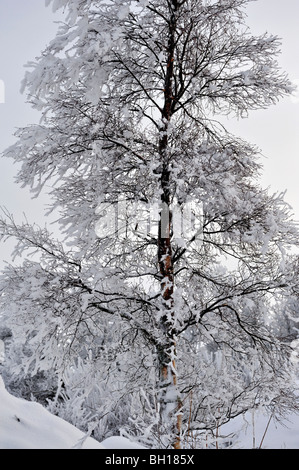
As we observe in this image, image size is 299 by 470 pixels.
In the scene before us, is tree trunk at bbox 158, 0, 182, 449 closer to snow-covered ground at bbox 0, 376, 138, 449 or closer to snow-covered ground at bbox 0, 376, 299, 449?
snow-covered ground at bbox 0, 376, 299, 449

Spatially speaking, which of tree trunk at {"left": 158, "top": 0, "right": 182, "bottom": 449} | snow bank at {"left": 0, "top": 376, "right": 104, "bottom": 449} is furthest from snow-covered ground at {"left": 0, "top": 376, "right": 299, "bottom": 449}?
tree trunk at {"left": 158, "top": 0, "right": 182, "bottom": 449}

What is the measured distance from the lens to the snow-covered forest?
4.09 metres

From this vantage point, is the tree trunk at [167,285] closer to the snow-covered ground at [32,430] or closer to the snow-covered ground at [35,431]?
the snow-covered ground at [35,431]

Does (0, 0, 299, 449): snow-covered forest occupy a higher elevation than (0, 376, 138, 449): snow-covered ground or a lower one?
higher

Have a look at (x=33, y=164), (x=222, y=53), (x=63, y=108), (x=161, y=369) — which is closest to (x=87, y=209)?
(x=33, y=164)

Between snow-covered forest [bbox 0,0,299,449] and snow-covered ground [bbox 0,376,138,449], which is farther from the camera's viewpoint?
snow-covered forest [bbox 0,0,299,449]

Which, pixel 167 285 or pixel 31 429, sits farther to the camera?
pixel 167 285

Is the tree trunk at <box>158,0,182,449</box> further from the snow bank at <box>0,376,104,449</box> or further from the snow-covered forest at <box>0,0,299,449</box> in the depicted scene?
the snow bank at <box>0,376,104,449</box>

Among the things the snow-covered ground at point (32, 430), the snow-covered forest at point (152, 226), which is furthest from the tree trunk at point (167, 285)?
A: the snow-covered ground at point (32, 430)

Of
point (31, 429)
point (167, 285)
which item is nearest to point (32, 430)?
point (31, 429)

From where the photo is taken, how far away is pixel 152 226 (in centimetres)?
487

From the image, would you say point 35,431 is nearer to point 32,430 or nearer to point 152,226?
point 32,430

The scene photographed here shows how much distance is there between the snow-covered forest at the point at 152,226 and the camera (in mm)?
4094
